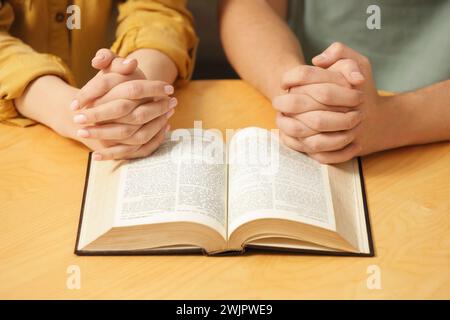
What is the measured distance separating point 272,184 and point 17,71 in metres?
0.49

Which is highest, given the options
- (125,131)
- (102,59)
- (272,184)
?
(102,59)

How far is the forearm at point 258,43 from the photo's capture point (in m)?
1.12

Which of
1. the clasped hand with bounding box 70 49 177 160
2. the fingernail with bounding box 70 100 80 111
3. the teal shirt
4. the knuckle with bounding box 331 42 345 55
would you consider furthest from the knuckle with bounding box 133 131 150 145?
the teal shirt

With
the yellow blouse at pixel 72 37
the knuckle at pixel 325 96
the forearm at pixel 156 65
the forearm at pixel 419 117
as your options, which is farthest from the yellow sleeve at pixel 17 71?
the forearm at pixel 419 117

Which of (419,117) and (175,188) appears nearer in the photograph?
(175,188)

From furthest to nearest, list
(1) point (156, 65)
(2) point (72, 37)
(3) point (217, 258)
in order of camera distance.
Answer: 1. (2) point (72, 37)
2. (1) point (156, 65)
3. (3) point (217, 258)

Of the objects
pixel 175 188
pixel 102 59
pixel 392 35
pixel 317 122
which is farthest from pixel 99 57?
pixel 392 35

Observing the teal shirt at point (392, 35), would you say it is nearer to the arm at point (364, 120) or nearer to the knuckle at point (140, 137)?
the arm at point (364, 120)

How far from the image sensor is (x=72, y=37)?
1246mm

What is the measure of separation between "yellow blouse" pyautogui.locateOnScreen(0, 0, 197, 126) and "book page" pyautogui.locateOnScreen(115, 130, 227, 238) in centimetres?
26

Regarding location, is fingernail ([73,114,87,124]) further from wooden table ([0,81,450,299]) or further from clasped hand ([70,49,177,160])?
wooden table ([0,81,450,299])

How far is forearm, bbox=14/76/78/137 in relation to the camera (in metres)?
1.00

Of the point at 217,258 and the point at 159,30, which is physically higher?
the point at 159,30

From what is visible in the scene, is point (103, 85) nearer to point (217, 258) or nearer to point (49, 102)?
point (49, 102)
